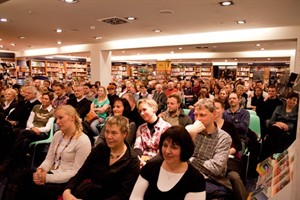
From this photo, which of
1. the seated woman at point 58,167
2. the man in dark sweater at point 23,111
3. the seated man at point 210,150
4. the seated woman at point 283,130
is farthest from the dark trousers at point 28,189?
the seated woman at point 283,130

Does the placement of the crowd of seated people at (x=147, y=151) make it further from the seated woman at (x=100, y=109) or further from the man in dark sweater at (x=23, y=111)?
the seated woman at (x=100, y=109)

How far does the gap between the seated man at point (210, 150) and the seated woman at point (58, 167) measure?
1.04 meters

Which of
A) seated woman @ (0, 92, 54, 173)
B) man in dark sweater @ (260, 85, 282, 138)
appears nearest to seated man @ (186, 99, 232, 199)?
seated woman @ (0, 92, 54, 173)

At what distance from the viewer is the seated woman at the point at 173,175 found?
1.62m

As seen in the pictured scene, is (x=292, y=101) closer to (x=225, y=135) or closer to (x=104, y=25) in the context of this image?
(x=225, y=135)

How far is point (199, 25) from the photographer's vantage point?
20.9 feet

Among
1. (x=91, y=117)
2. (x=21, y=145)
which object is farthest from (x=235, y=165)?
(x=21, y=145)

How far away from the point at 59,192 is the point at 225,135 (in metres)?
1.56

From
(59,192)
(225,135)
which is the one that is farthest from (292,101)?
(59,192)

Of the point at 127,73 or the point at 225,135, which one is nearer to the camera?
the point at 225,135

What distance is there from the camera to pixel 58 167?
2.53 metres

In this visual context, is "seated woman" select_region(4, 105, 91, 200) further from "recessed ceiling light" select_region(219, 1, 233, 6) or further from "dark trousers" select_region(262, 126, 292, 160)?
"recessed ceiling light" select_region(219, 1, 233, 6)

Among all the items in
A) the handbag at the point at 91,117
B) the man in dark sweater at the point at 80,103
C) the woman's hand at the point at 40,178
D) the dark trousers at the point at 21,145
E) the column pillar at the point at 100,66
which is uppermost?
the column pillar at the point at 100,66

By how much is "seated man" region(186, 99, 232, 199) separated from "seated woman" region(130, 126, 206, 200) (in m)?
0.49
